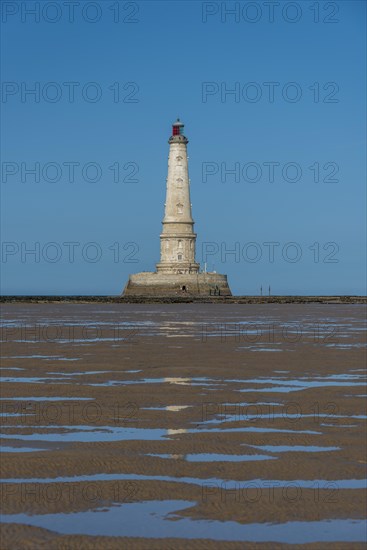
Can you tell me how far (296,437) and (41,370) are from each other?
7733 mm

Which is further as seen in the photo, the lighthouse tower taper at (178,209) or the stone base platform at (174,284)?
the stone base platform at (174,284)

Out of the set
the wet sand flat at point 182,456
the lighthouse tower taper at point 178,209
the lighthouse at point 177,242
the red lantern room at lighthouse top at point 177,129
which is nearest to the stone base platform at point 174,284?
the lighthouse at point 177,242

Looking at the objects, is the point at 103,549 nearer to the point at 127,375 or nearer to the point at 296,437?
the point at 296,437

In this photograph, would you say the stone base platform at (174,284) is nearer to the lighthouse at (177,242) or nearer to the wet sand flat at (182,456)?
the lighthouse at (177,242)

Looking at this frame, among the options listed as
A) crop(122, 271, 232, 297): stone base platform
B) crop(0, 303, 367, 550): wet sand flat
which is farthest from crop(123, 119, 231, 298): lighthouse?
crop(0, 303, 367, 550): wet sand flat

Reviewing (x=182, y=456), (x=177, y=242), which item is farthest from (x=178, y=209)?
(x=182, y=456)

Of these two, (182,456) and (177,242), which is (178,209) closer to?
(177,242)

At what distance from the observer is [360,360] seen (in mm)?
18094

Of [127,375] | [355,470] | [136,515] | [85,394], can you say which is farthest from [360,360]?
[136,515]

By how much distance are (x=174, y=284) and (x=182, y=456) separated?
81394 mm

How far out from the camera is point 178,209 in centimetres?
8881

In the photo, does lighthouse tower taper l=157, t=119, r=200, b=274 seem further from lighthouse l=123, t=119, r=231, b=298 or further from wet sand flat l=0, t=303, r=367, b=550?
wet sand flat l=0, t=303, r=367, b=550

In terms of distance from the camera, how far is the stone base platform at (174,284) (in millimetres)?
89188

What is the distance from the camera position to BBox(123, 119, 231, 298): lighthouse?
3497 inches
